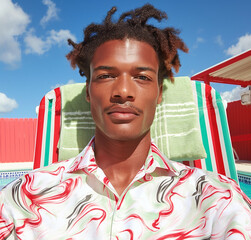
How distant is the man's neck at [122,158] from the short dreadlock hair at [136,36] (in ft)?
1.37

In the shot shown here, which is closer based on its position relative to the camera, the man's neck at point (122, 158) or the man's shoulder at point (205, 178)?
the man's shoulder at point (205, 178)

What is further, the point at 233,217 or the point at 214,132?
the point at 214,132

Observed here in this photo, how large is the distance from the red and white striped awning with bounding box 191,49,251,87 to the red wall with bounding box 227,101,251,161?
1.00 metres

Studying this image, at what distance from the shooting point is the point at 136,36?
1160 millimetres

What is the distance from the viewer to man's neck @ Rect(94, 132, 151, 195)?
1128 millimetres

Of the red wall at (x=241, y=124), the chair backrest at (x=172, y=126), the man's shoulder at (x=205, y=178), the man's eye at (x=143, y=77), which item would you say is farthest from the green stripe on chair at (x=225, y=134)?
the red wall at (x=241, y=124)

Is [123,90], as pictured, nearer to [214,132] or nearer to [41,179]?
[41,179]

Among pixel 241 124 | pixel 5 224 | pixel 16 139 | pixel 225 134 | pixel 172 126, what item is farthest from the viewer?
pixel 16 139

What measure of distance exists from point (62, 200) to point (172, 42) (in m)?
0.98

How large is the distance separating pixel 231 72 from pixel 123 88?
7.26m

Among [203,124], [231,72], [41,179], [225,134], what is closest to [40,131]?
[41,179]

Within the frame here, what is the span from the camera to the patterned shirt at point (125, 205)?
0.91 m

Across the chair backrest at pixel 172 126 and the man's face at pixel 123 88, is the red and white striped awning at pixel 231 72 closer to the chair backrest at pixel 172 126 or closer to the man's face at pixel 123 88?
the chair backrest at pixel 172 126

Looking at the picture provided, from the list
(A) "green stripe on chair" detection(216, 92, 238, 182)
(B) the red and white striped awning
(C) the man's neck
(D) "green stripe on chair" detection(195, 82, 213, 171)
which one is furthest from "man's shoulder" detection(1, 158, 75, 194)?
(B) the red and white striped awning
